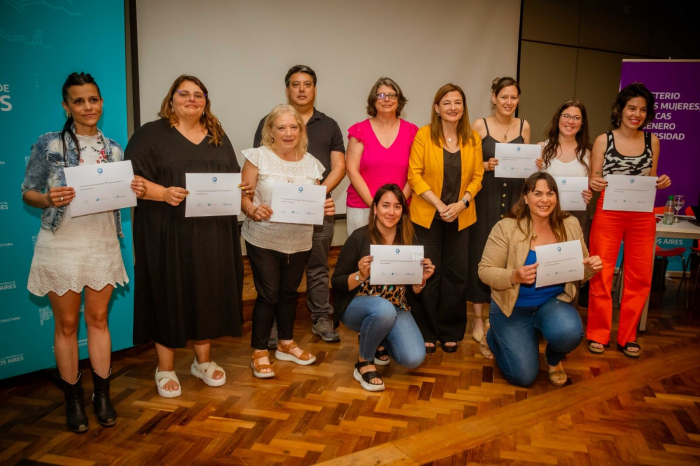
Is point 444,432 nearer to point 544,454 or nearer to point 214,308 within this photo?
point 544,454

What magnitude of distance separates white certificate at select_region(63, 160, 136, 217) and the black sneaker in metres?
1.82

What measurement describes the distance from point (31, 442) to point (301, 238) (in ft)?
5.58

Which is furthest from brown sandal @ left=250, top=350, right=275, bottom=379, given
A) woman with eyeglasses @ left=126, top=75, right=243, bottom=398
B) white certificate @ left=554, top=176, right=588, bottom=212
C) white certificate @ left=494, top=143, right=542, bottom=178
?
white certificate @ left=554, top=176, right=588, bottom=212

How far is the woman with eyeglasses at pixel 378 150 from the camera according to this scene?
3.53 m

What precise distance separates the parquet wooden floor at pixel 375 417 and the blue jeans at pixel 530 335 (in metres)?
0.12

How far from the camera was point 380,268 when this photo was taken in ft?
9.84

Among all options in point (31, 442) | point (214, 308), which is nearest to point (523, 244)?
point (214, 308)

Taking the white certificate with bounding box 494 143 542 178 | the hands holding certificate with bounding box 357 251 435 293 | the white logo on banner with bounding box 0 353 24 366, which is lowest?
the white logo on banner with bounding box 0 353 24 366

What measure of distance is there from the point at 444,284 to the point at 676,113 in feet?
12.7

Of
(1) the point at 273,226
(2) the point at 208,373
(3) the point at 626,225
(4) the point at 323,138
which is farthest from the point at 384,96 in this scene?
(2) the point at 208,373

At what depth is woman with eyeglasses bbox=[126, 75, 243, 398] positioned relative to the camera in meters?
2.81

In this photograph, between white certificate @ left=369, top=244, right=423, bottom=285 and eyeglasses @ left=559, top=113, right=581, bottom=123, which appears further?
eyeglasses @ left=559, top=113, right=581, bottom=123

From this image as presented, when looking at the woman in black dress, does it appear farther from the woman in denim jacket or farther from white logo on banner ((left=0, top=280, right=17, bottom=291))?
white logo on banner ((left=0, top=280, right=17, bottom=291))

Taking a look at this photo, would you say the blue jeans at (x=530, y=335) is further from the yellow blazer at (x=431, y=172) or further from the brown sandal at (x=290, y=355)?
the brown sandal at (x=290, y=355)
